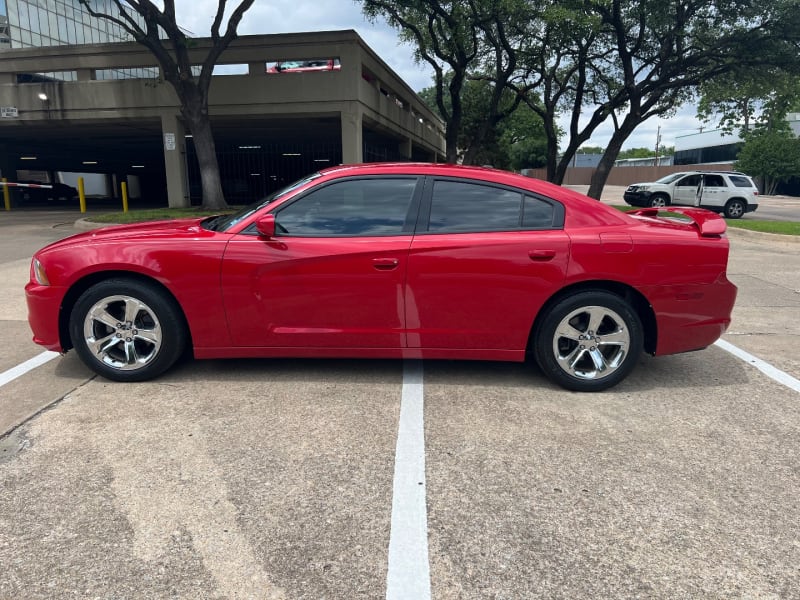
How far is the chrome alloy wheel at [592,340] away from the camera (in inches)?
154

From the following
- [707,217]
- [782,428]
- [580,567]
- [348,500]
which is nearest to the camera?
[580,567]

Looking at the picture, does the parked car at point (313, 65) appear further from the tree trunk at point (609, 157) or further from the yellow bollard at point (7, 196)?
the yellow bollard at point (7, 196)

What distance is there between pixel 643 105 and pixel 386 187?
19.6 m

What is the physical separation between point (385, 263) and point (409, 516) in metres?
1.76

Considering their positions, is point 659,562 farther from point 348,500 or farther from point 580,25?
point 580,25

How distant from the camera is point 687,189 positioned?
22.2 m

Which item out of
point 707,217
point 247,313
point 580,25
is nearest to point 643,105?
point 580,25

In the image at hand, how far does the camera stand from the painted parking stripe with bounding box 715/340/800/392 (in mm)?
4242

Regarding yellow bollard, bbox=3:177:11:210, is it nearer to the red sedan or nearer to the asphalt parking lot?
the asphalt parking lot

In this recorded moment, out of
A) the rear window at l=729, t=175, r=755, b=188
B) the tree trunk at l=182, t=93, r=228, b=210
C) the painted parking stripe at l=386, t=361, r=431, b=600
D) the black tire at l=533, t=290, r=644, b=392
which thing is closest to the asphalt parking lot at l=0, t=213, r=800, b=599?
the painted parking stripe at l=386, t=361, r=431, b=600

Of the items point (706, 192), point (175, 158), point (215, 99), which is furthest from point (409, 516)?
point (706, 192)

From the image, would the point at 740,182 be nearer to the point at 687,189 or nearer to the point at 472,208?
the point at 687,189

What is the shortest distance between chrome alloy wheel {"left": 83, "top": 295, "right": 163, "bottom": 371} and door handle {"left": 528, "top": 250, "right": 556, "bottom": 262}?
2.62 metres

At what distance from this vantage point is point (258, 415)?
3572 millimetres
